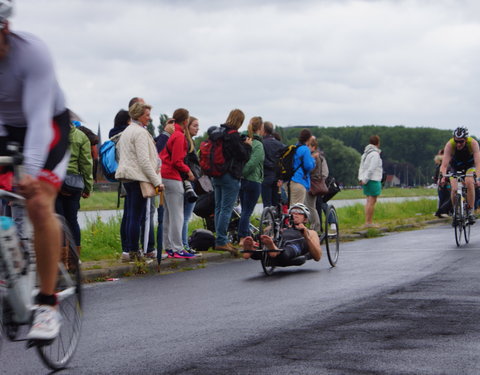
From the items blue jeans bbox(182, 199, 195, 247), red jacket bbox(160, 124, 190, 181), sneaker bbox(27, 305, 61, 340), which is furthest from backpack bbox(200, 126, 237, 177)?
sneaker bbox(27, 305, 61, 340)

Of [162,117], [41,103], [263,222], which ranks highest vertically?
[162,117]

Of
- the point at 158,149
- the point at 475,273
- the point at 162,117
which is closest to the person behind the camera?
the point at 475,273

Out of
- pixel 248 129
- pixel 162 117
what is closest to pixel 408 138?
pixel 162 117

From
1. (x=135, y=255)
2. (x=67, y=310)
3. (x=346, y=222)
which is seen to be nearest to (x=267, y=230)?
(x=135, y=255)

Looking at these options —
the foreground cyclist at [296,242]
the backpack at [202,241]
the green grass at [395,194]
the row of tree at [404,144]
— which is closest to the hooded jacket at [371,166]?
the backpack at [202,241]

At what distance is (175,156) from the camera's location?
1202 centimetres

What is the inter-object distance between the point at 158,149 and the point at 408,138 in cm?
16444

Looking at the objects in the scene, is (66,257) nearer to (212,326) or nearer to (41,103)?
(41,103)

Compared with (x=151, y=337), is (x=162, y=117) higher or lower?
higher

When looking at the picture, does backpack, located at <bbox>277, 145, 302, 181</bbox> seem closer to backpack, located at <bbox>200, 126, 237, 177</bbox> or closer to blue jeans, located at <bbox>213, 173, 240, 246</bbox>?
blue jeans, located at <bbox>213, 173, 240, 246</bbox>

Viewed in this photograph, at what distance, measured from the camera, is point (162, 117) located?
11056 cm

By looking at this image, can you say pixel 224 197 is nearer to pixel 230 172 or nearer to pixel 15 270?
pixel 230 172

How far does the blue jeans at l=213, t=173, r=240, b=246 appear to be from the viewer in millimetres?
12633

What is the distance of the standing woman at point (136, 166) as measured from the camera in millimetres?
11016
